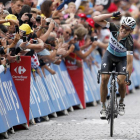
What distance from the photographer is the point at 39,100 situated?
12164 mm

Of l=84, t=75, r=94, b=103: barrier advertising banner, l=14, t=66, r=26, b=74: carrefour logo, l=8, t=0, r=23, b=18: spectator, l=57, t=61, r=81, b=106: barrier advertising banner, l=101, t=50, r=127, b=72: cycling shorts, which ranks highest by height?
l=8, t=0, r=23, b=18: spectator

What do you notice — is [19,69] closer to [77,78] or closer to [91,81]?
[77,78]

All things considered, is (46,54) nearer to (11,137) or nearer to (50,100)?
(50,100)

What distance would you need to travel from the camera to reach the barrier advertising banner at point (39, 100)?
38.9 ft

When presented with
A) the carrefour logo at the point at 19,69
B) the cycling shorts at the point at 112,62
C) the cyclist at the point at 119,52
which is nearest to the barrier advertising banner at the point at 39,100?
the carrefour logo at the point at 19,69

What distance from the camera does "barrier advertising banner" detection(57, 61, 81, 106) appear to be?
46.7ft

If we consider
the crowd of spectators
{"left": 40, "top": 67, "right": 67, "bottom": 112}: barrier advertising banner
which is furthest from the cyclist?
{"left": 40, "top": 67, "right": 67, "bottom": 112}: barrier advertising banner

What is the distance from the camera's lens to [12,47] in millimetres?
10492

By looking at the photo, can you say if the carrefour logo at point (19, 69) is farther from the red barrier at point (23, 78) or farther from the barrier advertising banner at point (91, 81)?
the barrier advertising banner at point (91, 81)

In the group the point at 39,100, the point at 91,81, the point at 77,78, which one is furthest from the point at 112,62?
the point at 91,81

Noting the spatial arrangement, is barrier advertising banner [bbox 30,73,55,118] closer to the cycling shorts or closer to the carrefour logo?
the carrefour logo

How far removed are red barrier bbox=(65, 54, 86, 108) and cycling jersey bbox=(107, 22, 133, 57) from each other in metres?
3.86

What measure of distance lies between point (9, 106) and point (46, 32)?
87.8 inches

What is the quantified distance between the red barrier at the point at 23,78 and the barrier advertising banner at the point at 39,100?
490mm
